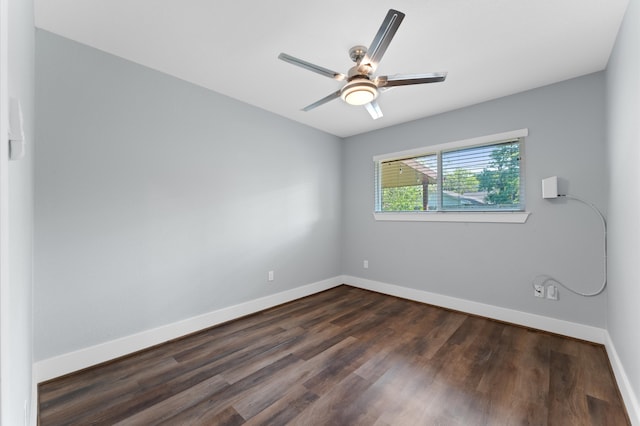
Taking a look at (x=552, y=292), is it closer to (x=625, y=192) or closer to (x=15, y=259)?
(x=625, y=192)

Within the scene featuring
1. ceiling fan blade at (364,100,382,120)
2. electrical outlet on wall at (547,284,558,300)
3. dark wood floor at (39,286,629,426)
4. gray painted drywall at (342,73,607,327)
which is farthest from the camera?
electrical outlet on wall at (547,284,558,300)

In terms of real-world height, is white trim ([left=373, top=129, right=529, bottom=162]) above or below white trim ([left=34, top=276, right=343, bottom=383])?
above

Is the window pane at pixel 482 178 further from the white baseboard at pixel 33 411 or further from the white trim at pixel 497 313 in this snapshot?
the white baseboard at pixel 33 411

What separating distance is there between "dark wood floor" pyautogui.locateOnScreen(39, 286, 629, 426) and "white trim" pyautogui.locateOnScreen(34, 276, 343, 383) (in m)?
0.07

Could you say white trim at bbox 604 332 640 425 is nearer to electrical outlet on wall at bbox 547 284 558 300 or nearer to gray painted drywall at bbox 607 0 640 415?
gray painted drywall at bbox 607 0 640 415

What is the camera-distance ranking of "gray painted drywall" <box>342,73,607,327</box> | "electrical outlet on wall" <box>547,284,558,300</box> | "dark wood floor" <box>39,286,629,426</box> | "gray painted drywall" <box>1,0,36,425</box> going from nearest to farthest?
"gray painted drywall" <box>1,0,36,425</box> < "dark wood floor" <box>39,286,629,426</box> < "gray painted drywall" <box>342,73,607,327</box> < "electrical outlet on wall" <box>547,284,558,300</box>

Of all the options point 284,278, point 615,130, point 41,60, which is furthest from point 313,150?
point 615,130

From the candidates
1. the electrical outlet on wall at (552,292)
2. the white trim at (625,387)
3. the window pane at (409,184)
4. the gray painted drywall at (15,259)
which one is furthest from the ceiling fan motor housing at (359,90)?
the electrical outlet on wall at (552,292)

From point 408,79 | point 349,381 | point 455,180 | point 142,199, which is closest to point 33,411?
point 142,199

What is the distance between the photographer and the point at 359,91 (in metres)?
1.98

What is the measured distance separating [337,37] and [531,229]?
104 inches

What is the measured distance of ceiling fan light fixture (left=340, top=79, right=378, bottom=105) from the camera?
1.93 metres

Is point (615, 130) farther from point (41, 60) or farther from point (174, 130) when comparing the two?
point (41, 60)

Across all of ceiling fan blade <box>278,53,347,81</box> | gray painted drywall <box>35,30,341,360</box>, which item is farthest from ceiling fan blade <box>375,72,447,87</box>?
gray painted drywall <box>35,30,341,360</box>
